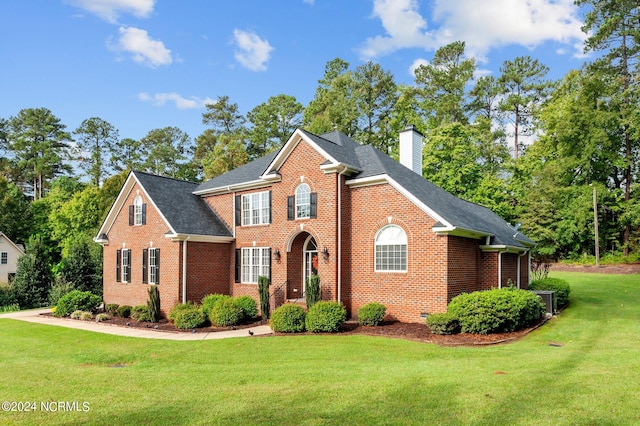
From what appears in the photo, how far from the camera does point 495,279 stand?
15641 millimetres

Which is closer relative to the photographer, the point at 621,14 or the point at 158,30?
the point at 158,30

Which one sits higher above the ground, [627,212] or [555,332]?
[627,212]

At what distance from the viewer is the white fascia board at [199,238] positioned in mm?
17938

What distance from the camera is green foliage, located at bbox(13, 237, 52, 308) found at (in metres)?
27.4

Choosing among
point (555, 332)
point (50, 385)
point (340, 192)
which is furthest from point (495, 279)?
point (50, 385)

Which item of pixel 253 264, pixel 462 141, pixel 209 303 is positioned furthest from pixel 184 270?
pixel 462 141

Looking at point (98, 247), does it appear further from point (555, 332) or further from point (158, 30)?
point (555, 332)

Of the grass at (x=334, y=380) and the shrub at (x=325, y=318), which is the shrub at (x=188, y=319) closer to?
the grass at (x=334, y=380)

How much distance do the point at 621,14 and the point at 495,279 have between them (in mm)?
30102

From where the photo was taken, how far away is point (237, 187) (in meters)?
19.9

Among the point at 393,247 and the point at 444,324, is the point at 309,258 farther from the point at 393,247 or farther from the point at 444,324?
the point at 444,324

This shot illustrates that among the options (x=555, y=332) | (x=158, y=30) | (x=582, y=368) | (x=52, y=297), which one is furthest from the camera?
(x=52, y=297)

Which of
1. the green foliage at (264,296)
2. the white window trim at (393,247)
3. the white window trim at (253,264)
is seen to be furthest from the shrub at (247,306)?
the white window trim at (393,247)

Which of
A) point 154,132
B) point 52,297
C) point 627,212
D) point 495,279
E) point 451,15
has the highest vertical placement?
point 154,132
